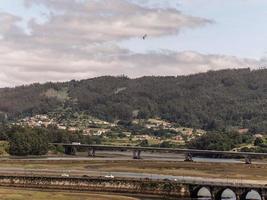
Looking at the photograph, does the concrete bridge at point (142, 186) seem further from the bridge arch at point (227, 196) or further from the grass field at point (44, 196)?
the grass field at point (44, 196)

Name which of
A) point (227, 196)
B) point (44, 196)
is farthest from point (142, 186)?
A: point (44, 196)

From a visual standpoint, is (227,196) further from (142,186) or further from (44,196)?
(44,196)

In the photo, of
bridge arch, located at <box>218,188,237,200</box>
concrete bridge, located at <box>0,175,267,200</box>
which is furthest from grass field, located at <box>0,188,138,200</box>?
bridge arch, located at <box>218,188,237,200</box>

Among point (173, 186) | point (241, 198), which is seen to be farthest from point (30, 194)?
point (241, 198)

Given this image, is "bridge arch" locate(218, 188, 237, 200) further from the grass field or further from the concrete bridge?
the grass field

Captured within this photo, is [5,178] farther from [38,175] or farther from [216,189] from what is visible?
[216,189]

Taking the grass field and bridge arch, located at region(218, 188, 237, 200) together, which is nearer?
the grass field

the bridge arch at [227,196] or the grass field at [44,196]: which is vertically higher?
the grass field at [44,196]

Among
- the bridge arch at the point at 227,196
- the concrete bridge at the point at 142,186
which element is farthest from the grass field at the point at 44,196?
the bridge arch at the point at 227,196

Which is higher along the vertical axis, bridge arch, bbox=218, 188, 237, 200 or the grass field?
the grass field
